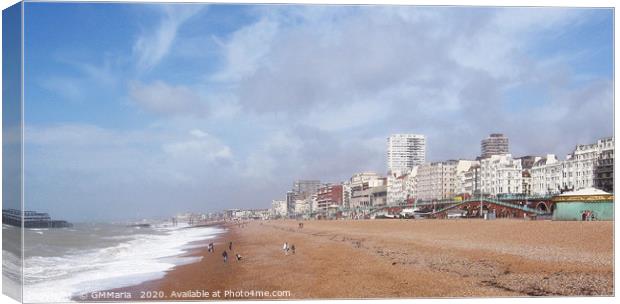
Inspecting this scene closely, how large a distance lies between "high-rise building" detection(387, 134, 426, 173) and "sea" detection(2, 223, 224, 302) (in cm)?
268

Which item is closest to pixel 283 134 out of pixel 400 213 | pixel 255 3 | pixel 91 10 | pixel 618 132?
pixel 255 3

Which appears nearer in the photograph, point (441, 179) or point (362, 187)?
point (362, 187)

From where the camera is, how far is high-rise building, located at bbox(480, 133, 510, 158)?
31.0 ft

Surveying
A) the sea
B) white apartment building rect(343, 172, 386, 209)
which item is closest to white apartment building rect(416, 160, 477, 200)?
white apartment building rect(343, 172, 386, 209)

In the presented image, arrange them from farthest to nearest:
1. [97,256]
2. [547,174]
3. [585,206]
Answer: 1. [547,174]
2. [97,256]
3. [585,206]

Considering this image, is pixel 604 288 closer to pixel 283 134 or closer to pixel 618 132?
pixel 618 132

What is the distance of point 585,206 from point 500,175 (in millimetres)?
2715

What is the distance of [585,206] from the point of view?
9195mm

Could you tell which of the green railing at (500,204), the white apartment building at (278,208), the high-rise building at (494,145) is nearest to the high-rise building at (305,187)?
the white apartment building at (278,208)

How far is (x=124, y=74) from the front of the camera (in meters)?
8.20

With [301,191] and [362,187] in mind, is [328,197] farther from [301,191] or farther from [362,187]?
[301,191]

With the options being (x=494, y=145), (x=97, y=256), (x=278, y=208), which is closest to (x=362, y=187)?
(x=278, y=208)

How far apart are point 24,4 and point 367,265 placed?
17.4ft

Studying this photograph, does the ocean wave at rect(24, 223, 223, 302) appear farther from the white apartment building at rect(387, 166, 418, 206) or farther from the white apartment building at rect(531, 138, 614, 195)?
the white apartment building at rect(531, 138, 614, 195)
